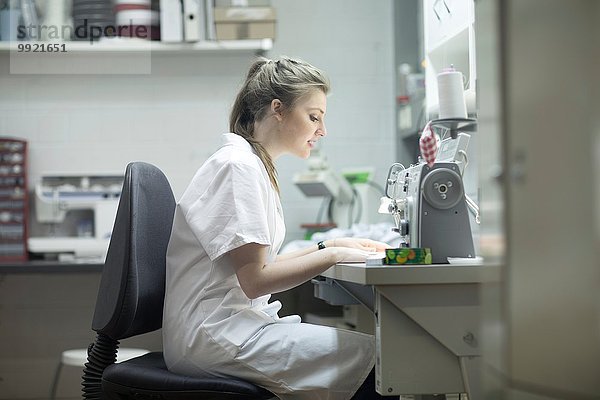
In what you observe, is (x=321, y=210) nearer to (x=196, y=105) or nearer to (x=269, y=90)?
(x=196, y=105)

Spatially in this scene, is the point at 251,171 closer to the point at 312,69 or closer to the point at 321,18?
the point at 312,69

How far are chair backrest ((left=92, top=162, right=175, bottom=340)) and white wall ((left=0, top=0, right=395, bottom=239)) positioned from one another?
86.5 inches

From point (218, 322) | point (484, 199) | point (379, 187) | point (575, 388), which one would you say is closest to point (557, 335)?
point (575, 388)

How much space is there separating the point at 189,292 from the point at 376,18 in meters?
2.82

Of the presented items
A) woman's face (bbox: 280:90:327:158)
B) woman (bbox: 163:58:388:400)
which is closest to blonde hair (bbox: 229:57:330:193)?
woman's face (bbox: 280:90:327:158)

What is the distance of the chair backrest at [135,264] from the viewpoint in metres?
1.86

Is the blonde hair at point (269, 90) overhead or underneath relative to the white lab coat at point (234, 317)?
overhead

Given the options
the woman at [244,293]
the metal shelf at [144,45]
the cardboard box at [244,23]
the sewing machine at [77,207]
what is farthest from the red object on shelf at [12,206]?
the woman at [244,293]

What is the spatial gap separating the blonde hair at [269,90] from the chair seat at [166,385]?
516mm

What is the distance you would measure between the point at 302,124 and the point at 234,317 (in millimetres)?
533

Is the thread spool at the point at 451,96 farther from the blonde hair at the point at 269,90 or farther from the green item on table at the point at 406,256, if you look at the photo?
the green item on table at the point at 406,256

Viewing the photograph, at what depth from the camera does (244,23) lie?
13.1 ft

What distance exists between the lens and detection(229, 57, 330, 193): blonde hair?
80.7 inches

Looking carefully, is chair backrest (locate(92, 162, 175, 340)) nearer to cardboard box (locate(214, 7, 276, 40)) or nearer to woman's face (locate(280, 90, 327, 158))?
woman's face (locate(280, 90, 327, 158))
